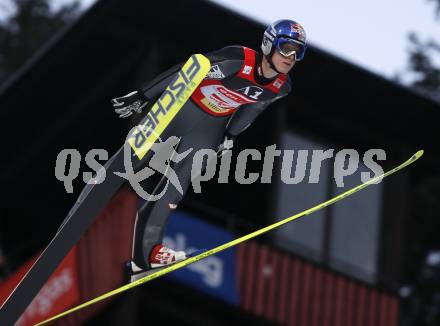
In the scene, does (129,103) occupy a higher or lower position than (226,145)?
lower

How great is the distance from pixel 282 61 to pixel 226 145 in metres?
1.01

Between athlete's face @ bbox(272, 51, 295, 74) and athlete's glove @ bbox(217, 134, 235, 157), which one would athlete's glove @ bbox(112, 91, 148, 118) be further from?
athlete's face @ bbox(272, 51, 295, 74)

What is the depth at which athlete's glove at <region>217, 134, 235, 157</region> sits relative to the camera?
935 centimetres

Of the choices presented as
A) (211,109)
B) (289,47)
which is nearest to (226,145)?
(211,109)

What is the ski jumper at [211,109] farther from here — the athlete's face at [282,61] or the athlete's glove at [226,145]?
the athlete's face at [282,61]

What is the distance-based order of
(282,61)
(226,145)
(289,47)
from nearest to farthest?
(289,47)
(282,61)
(226,145)

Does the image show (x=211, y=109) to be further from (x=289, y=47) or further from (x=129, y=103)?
(x=289, y=47)

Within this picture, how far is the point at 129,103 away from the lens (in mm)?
8680

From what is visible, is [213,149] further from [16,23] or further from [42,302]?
[16,23]

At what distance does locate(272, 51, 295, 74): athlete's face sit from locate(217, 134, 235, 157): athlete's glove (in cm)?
89

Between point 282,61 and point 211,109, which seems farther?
point 211,109

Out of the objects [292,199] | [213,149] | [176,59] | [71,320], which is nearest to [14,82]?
[176,59]

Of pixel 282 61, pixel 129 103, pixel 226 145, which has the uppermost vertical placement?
pixel 282 61

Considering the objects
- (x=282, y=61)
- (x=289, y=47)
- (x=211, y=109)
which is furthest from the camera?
(x=211, y=109)
